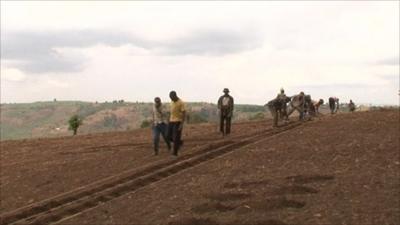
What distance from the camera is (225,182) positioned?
15.7 meters

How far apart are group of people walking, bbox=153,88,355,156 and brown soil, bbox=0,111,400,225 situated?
1.83 ft

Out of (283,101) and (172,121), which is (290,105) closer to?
(283,101)

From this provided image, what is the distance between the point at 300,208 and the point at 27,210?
606cm

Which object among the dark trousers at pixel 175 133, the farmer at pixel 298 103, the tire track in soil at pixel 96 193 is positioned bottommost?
the tire track in soil at pixel 96 193

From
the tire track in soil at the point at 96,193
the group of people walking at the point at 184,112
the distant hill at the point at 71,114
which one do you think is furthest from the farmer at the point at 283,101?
the distant hill at the point at 71,114

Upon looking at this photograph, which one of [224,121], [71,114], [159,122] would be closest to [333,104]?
[224,121]

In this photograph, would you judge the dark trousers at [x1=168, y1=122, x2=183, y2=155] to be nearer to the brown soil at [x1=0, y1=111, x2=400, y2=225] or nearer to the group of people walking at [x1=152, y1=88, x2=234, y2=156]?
the group of people walking at [x1=152, y1=88, x2=234, y2=156]

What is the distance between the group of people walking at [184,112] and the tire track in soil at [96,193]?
0.83 m

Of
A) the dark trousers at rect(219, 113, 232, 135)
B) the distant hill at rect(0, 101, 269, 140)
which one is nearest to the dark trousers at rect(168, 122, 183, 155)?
the dark trousers at rect(219, 113, 232, 135)

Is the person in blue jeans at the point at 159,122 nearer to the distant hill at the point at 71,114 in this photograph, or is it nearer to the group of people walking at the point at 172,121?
the group of people walking at the point at 172,121

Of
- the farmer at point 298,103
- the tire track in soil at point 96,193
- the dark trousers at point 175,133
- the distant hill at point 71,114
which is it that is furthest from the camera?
the distant hill at point 71,114

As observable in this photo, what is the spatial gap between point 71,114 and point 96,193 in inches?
5733

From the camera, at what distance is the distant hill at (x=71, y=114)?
13350cm

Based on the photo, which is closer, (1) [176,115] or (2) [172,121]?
(1) [176,115]
